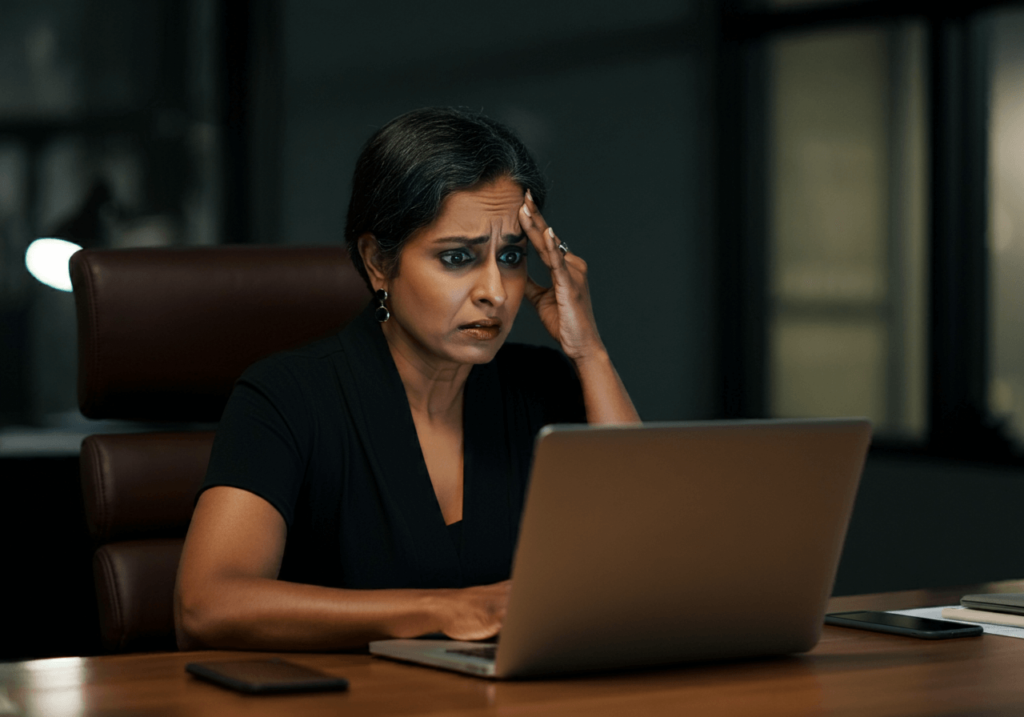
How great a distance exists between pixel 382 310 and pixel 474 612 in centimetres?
67

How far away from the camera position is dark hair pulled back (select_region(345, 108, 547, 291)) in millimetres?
1658

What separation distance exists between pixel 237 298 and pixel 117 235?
1.51m

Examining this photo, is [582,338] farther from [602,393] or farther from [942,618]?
[942,618]

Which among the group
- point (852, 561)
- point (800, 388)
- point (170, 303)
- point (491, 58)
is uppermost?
point (491, 58)

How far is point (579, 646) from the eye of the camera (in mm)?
1052

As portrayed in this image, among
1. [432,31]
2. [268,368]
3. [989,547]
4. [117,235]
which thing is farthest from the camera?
[432,31]

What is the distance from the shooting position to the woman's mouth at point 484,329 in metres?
1.67

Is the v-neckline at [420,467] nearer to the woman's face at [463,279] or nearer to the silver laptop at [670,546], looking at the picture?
the woman's face at [463,279]

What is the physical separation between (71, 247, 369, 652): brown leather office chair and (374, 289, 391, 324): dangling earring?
15 centimetres

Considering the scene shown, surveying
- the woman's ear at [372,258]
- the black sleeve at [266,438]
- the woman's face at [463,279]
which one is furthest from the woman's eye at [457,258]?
the black sleeve at [266,438]

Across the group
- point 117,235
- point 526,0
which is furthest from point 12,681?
point 526,0

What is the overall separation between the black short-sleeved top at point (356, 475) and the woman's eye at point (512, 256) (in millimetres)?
204

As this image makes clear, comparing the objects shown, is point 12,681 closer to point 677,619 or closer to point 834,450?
point 677,619

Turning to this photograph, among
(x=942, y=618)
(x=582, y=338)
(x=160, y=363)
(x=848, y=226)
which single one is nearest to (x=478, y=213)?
(x=582, y=338)
